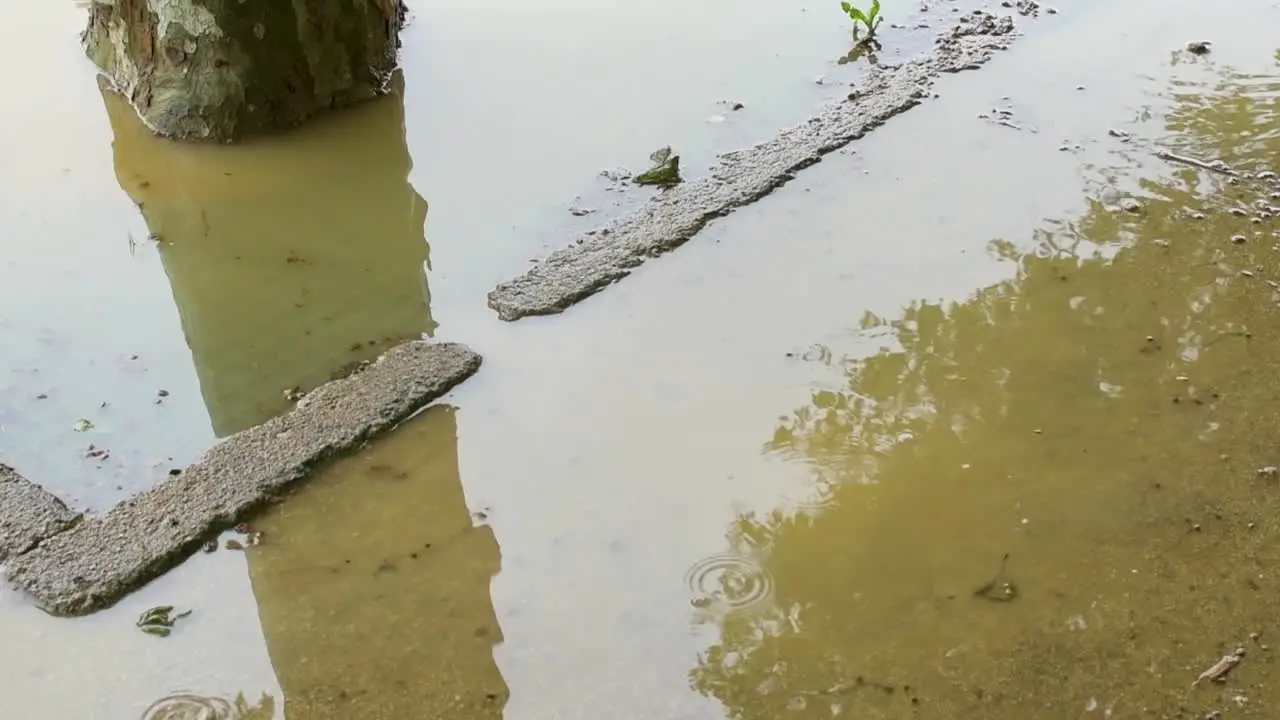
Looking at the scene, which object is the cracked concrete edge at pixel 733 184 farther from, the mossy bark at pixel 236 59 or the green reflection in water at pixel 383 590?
the mossy bark at pixel 236 59

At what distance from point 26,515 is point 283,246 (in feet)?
3.99

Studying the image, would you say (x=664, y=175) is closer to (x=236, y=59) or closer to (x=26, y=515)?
(x=236, y=59)

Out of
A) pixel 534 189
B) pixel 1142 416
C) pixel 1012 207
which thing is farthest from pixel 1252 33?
pixel 534 189

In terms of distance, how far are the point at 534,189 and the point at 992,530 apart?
194 centimetres

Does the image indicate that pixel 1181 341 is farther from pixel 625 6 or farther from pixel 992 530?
pixel 625 6

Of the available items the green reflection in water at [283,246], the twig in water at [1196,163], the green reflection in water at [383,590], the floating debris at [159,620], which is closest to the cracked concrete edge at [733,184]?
the green reflection in water at [283,246]

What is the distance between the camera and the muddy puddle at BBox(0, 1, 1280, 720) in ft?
7.40

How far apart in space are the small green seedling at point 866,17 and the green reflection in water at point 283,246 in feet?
5.95

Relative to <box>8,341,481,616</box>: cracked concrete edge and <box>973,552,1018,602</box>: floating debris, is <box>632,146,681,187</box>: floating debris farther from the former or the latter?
<box>973,552,1018,602</box>: floating debris

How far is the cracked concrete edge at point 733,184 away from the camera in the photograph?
330 cm

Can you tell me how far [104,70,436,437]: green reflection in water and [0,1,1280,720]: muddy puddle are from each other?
1 centimetres

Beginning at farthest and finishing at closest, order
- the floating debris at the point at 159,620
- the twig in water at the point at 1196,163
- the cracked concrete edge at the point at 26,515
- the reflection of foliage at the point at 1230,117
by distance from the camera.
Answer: the reflection of foliage at the point at 1230,117, the twig in water at the point at 1196,163, the cracked concrete edge at the point at 26,515, the floating debris at the point at 159,620

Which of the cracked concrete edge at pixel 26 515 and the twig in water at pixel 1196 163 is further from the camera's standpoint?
the twig in water at pixel 1196 163

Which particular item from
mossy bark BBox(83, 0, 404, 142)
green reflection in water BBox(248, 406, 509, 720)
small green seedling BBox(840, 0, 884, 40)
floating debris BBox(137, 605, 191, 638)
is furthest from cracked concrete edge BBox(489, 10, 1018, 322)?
mossy bark BBox(83, 0, 404, 142)
